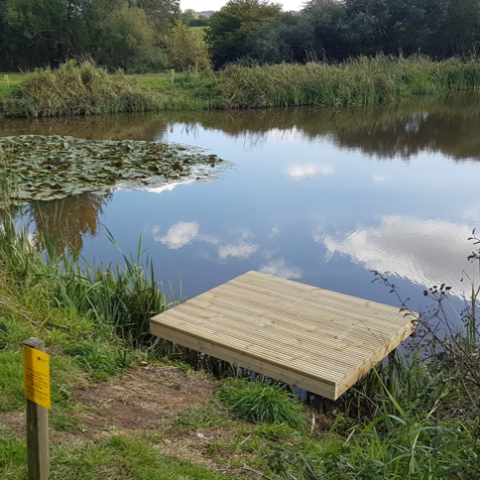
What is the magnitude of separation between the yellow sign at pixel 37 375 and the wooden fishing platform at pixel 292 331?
5.21 feet

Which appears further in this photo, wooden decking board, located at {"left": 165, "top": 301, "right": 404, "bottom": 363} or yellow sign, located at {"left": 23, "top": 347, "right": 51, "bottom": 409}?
wooden decking board, located at {"left": 165, "top": 301, "right": 404, "bottom": 363}

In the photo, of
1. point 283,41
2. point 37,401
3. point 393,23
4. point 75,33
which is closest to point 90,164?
point 37,401

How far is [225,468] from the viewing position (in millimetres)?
2174

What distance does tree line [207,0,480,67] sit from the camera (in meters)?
21.0

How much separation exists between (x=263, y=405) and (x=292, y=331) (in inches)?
27.7

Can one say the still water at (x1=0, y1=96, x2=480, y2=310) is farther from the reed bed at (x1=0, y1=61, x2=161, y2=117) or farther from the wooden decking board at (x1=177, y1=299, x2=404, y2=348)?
the reed bed at (x1=0, y1=61, x2=161, y2=117)

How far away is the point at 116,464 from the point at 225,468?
42cm

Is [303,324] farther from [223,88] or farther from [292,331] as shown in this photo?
[223,88]

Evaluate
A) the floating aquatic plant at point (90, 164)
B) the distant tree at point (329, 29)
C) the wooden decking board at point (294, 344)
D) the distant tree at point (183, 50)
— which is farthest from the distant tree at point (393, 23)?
the wooden decking board at point (294, 344)

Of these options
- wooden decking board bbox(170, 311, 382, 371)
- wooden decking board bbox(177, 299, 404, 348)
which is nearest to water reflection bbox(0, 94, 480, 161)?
wooden decking board bbox(177, 299, 404, 348)

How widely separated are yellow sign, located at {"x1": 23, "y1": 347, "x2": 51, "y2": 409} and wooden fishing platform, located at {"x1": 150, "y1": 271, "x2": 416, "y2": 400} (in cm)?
159

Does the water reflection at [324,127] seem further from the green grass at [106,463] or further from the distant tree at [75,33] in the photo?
the green grass at [106,463]

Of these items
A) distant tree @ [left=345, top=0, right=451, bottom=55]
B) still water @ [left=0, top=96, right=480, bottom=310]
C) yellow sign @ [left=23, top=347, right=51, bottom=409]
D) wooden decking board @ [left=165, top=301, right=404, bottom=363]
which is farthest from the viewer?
distant tree @ [left=345, top=0, right=451, bottom=55]

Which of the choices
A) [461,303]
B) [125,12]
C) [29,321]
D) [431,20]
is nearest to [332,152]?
[461,303]
